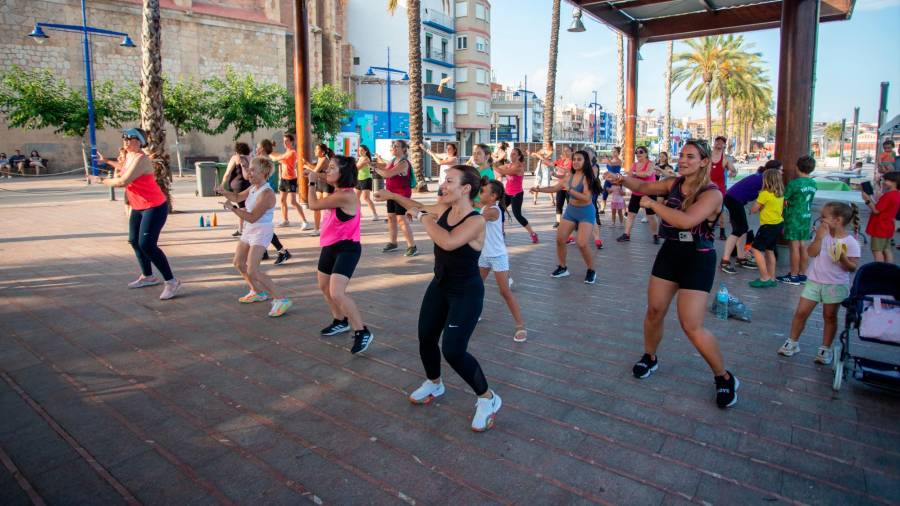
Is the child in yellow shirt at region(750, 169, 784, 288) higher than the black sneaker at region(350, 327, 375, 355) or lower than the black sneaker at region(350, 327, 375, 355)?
higher

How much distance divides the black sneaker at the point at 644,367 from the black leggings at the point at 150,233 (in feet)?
16.8

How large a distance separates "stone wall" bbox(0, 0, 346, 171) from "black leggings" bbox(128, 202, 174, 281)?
102 ft

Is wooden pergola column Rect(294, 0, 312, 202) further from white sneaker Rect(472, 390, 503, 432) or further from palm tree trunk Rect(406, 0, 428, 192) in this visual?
white sneaker Rect(472, 390, 503, 432)

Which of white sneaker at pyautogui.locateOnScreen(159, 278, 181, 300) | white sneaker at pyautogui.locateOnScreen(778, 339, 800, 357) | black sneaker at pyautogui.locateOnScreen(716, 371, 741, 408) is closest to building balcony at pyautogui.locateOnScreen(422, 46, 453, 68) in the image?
white sneaker at pyautogui.locateOnScreen(159, 278, 181, 300)

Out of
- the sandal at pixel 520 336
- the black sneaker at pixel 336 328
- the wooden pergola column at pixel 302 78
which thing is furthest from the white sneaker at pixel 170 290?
the wooden pergola column at pixel 302 78

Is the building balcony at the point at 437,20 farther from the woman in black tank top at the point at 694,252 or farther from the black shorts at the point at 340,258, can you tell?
the woman in black tank top at the point at 694,252

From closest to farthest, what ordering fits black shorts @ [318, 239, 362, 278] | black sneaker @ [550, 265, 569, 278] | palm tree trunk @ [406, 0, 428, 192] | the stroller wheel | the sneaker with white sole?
1. the stroller wheel
2. black shorts @ [318, 239, 362, 278]
3. the sneaker with white sole
4. black sneaker @ [550, 265, 569, 278]
5. palm tree trunk @ [406, 0, 428, 192]

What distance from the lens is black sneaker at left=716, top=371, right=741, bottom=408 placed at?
3.82m

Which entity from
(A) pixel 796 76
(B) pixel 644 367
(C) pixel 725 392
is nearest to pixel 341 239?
(B) pixel 644 367

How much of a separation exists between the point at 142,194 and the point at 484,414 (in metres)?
5.00

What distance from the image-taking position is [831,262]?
4.44m

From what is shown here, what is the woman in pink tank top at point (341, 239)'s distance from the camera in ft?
Answer: 15.9

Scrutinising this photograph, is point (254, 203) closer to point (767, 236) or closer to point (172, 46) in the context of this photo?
point (767, 236)

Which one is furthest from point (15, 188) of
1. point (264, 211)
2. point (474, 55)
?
point (474, 55)
